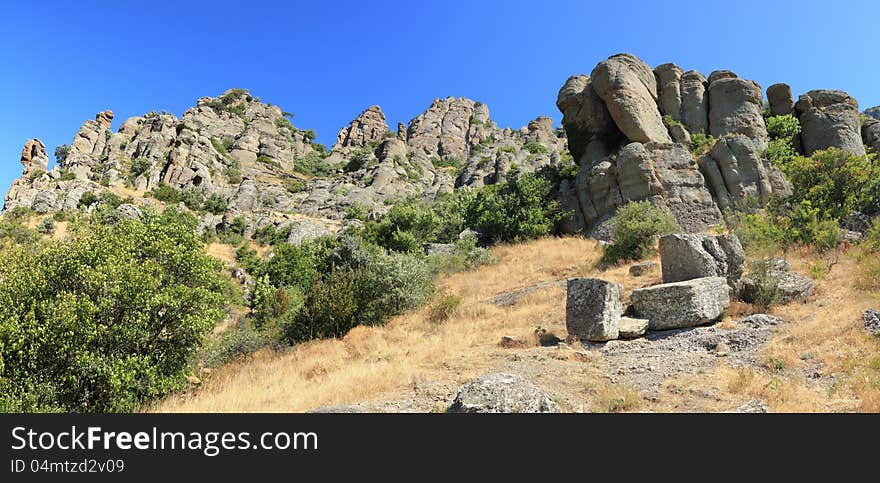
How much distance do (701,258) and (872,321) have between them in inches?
136

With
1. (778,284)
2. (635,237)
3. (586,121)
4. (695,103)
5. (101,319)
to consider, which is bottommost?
(778,284)

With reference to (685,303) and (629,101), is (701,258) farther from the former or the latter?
(629,101)

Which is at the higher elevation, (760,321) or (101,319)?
(101,319)

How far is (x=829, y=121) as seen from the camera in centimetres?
2727

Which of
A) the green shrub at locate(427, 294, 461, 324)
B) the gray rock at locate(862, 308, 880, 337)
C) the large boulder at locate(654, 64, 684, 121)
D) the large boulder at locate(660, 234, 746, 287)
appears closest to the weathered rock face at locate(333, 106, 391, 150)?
the large boulder at locate(654, 64, 684, 121)

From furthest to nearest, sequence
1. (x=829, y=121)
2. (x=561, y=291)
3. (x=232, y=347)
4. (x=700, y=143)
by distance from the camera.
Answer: (x=829, y=121)
(x=700, y=143)
(x=561, y=291)
(x=232, y=347)

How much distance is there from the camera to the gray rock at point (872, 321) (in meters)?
7.47

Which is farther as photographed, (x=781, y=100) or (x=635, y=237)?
(x=781, y=100)

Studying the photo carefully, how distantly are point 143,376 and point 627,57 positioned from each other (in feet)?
103

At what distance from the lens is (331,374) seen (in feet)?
29.3

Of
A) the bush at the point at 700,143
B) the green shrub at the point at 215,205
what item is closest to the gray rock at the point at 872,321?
the bush at the point at 700,143

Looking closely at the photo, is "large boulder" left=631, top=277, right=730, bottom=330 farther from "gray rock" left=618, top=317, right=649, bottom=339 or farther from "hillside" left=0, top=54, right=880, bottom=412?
"gray rock" left=618, top=317, right=649, bottom=339

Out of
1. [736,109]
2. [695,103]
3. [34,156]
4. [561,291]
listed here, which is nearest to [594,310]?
[561,291]

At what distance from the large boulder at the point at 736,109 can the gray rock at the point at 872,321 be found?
74.0 ft
